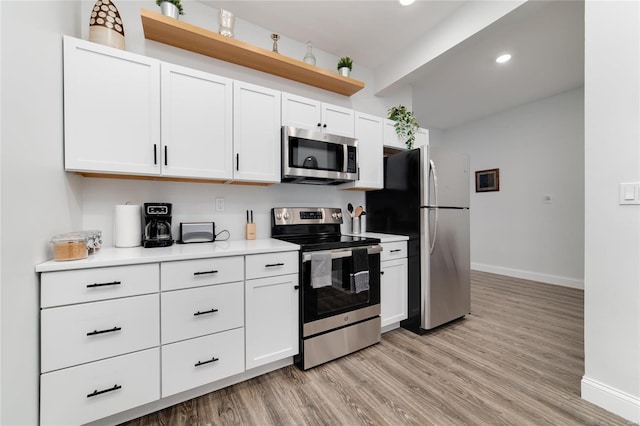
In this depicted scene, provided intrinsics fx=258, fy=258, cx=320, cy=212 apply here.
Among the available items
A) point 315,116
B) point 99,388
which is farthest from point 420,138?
point 99,388

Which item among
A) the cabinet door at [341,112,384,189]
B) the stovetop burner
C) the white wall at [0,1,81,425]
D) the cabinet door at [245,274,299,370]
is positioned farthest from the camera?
the cabinet door at [341,112,384,189]

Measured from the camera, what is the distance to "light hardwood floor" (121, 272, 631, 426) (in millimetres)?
1475

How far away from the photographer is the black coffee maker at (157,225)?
182 cm

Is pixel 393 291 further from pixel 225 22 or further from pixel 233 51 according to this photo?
pixel 225 22

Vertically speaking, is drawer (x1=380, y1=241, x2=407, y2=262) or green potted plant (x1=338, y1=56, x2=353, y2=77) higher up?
green potted plant (x1=338, y1=56, x2=353, y2=77)

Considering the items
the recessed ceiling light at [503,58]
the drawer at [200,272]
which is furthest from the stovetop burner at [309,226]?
the recessed ceiling light at [503,58]

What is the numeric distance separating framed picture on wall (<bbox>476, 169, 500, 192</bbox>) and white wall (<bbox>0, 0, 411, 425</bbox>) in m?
5.09

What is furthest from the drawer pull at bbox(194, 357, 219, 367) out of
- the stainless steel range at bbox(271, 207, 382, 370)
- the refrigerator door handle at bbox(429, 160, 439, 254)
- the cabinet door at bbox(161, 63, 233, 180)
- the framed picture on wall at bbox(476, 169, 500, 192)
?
the framed picture on wall at bbox(476, 169, 500, 192)

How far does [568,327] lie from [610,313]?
4.72 feet

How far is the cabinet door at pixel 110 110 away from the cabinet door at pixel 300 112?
3.09 feet

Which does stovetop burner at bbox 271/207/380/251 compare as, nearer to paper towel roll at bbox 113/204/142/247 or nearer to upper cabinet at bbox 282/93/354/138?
upper cabinet at bbox 282/93/354/138

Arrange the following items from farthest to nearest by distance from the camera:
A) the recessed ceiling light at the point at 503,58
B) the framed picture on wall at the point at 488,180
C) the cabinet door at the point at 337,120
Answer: the framed picture on wall at the point at 488,180, the recessed ceiling light at the point at 503,58, the cabinet door at the point at 337,120

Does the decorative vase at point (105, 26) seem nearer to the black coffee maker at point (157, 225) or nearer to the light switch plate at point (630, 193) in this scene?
the black coffee maker at point (157, 225)

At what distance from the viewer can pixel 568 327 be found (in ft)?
8.44
